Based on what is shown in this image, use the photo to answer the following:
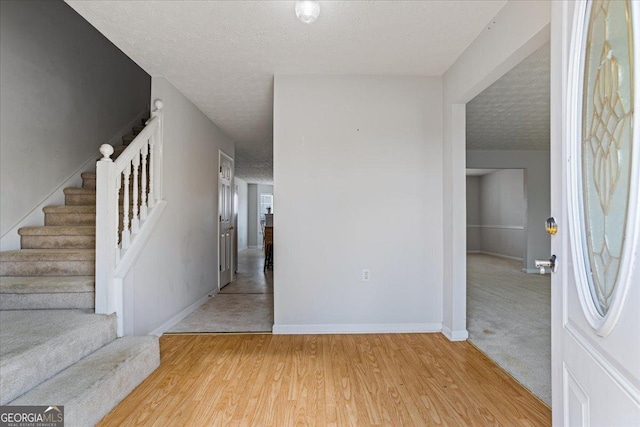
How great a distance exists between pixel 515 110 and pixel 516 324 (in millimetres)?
2776

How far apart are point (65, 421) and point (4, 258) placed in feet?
5.79

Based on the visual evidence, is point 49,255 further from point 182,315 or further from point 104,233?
point 182,315

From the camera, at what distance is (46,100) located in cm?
303

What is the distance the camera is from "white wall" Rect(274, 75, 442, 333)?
3.02 meters

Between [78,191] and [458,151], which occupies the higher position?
[458,151]

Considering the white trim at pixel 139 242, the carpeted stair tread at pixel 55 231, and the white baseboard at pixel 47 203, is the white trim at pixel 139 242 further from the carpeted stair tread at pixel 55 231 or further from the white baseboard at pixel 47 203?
the white baseboard at pixel 47 203

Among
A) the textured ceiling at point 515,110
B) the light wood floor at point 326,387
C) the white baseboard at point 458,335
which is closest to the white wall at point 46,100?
the light wood floor at point 326,387

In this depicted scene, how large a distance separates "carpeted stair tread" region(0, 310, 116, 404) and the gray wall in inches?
255

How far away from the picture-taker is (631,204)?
0.65 m

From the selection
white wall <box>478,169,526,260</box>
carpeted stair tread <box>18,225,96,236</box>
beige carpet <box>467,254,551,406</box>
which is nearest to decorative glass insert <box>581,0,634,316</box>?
beige carpet <box>467,254,551,406</box>

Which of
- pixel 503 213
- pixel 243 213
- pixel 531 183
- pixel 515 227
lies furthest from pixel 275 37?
pixel 243 213

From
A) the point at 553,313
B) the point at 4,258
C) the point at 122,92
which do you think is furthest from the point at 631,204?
the point at 122,92

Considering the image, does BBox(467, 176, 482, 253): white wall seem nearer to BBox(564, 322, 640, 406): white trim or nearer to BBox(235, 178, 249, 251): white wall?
BBox(235, 178, 249, 251): white wall

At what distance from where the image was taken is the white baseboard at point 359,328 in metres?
2.99
